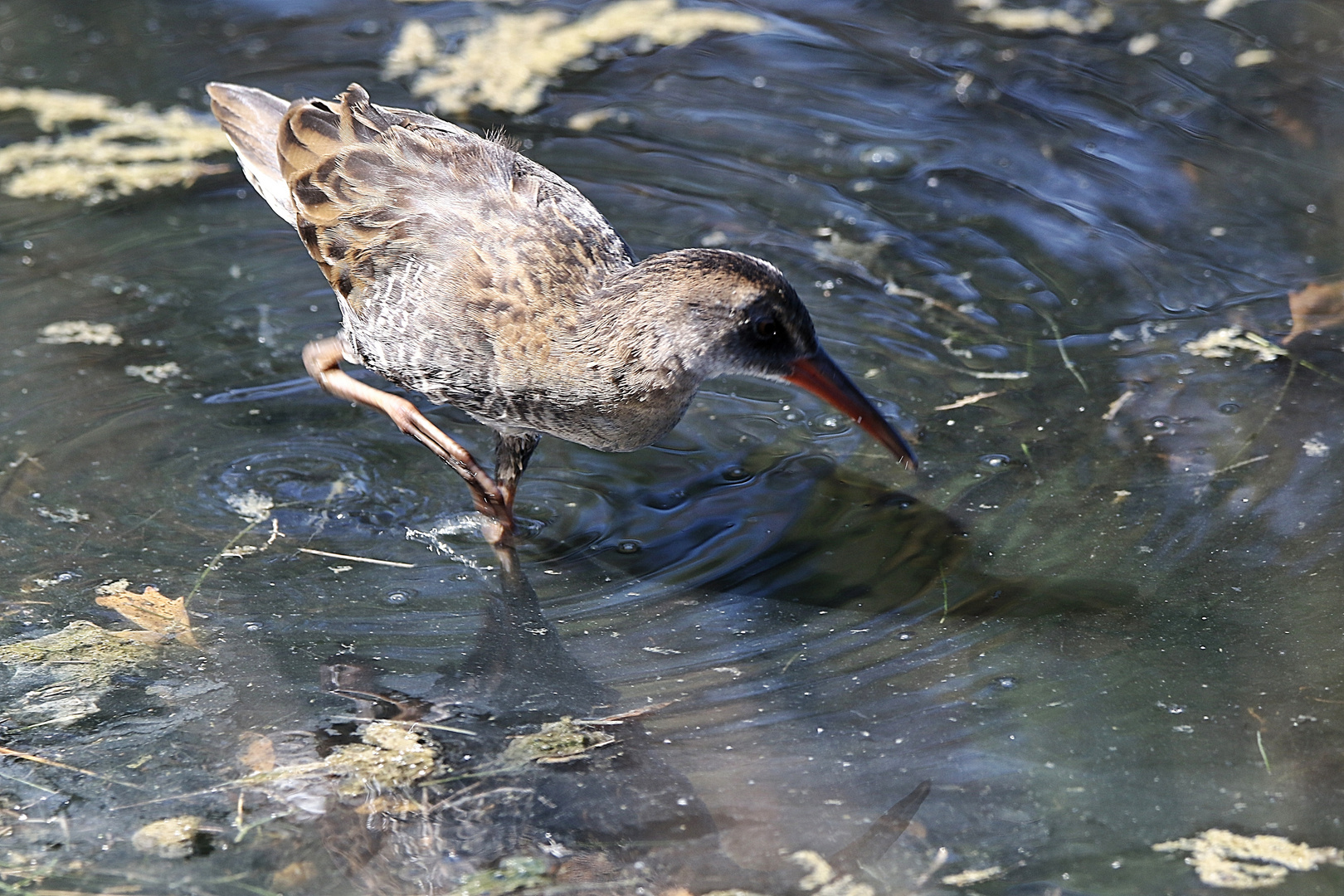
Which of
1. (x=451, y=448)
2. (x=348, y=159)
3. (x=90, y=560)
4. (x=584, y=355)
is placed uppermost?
(x=348, y=159)

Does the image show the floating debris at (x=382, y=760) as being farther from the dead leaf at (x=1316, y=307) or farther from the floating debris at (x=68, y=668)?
the dead leaf at (x=1316, y=307)

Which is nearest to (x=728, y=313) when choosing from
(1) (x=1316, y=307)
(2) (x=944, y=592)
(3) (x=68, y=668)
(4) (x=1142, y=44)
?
(2) (x=944, y=592)

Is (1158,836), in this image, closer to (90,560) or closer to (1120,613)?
(1120,613)

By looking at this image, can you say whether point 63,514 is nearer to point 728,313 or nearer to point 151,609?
point 151,609

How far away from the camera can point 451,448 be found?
3.93 m

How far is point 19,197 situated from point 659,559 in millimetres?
3469

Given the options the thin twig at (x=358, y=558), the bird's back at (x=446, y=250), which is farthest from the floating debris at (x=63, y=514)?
the bird's back at (x=446, y=250)

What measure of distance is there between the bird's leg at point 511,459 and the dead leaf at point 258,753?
3.57ft

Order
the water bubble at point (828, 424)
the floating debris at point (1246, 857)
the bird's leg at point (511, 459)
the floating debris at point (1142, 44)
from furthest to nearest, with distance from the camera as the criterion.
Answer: the floating debris at point (1142, 44) → the water bubble at point (828, 424) → the bird's leg at point (511, 459) → the floating debris at point (1246, 857)

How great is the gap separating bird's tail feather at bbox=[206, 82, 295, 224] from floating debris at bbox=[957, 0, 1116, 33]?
360 cm

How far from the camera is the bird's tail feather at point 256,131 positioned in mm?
4414

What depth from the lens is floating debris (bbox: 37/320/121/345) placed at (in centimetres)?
477

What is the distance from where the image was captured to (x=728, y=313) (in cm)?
340

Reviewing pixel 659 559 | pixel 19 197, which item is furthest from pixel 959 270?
pixel 19 197
